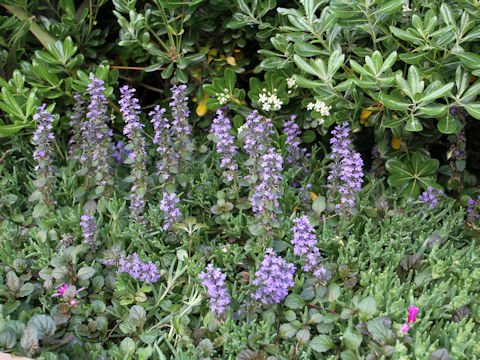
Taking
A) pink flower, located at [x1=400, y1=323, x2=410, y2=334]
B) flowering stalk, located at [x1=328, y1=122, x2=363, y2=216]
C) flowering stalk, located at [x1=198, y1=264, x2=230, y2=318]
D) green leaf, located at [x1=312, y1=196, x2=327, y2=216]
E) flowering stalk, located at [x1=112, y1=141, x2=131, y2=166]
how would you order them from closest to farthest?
pink flower, located at [x1=400, y1=323, x2=410, y2=334]
flowering stalk, located at [x1=198, y1=264, x2=230, y2=318]
flowering stalk, located at [x1=328, y1=122, x2=363, y2=216]
green leaf, located at [x1=312, y1=196, x2=327, y2=216]
flowering stalk, located at [x1=112, y1=141, x2=131, y2=166]

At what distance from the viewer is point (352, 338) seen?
69.6 inches

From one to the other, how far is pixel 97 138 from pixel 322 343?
1491mm

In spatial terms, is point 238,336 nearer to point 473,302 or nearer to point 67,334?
point 67,334

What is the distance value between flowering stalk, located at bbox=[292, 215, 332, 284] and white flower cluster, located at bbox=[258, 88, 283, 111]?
86cm

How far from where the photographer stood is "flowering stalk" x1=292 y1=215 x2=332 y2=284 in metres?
1.94

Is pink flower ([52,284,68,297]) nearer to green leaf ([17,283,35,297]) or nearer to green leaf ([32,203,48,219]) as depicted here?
green leaf ([17,283,35,297])

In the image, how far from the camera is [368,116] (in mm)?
2648

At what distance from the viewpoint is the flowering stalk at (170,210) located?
88.4 inches

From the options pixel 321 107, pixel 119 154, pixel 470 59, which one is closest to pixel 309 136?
pixel 321 107

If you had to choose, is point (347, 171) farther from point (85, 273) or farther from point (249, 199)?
point (85, 273)

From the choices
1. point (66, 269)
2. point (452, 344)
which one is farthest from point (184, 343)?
point (452, 344)

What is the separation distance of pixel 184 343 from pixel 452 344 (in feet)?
3.19

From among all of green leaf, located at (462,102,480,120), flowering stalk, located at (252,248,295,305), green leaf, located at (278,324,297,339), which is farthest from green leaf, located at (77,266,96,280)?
green leaf, located at (462,102,480,120)

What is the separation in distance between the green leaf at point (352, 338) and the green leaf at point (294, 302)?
0.23m
